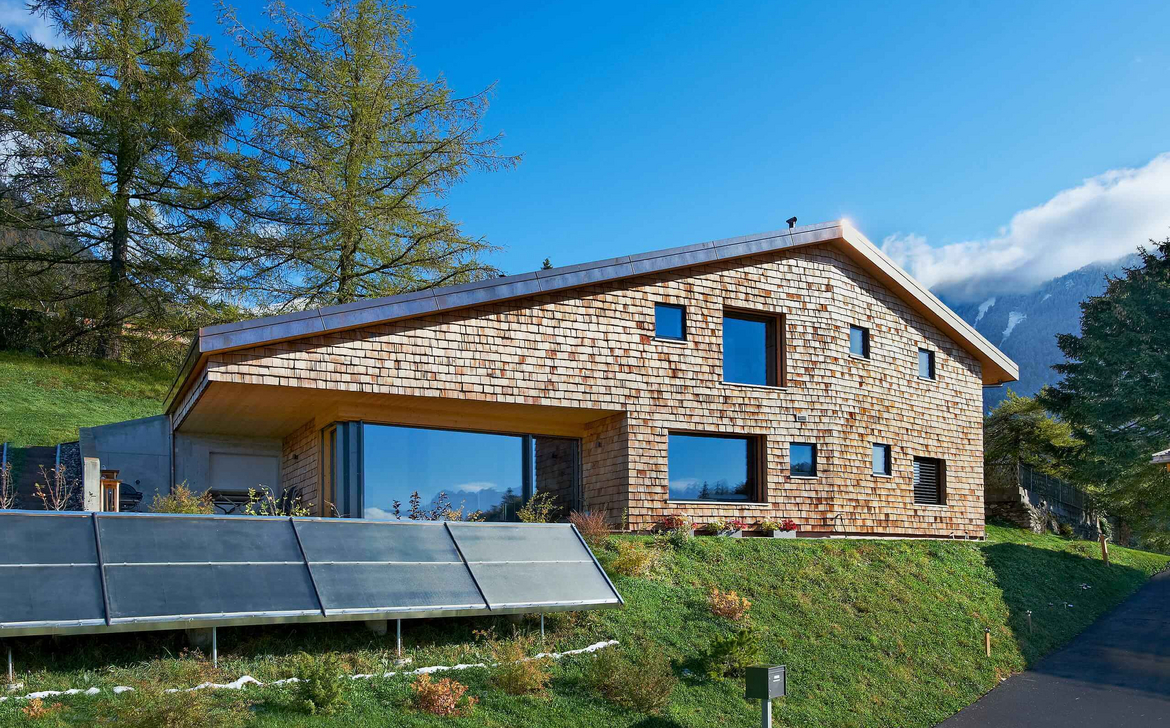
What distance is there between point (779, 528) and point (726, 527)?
1199 mm

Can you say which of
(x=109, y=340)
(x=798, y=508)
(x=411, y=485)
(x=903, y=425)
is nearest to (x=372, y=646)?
(x=411, y=485)

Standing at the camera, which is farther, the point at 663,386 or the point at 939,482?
the point at 939,482

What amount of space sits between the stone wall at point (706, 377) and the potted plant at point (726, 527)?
22cm

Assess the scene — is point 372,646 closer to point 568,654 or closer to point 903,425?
point 568,654

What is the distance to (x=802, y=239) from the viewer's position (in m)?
19.6

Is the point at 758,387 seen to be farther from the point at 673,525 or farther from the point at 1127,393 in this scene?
the point at 1127,393

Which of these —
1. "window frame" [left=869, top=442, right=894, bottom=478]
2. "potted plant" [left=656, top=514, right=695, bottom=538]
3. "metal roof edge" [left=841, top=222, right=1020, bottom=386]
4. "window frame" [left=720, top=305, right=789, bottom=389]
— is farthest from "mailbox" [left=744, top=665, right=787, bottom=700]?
"metal roof edge" [left=841, top=222, right=1020, bottom=386]

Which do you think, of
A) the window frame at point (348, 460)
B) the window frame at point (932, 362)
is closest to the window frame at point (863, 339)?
the window frame at point (932, 362)

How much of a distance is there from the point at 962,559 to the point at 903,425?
10.7 feet

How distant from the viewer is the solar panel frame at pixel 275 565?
346 inches

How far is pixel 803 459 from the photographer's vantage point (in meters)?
19.2

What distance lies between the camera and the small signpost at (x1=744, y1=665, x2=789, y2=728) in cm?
955

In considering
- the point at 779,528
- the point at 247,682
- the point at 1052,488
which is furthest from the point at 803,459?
the point at 1052,488

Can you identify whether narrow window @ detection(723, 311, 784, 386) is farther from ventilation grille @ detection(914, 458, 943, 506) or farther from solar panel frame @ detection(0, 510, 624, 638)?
solar panel frame @ detection(0, 510, 624, 638)
